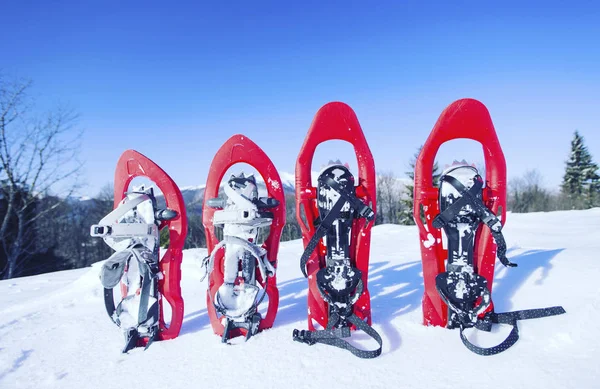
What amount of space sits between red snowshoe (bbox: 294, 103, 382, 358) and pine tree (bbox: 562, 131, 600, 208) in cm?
3832

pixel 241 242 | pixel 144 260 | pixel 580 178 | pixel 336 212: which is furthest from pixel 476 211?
pixel 580 178

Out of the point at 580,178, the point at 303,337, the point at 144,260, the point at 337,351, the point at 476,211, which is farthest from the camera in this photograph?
the point at 580,178

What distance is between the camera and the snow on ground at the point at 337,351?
2.26m

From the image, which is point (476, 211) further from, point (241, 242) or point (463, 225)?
point (241, 242)

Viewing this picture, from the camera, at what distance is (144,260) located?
121 inches

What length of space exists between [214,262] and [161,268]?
0.51 meters

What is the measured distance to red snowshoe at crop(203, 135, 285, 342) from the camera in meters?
3.05

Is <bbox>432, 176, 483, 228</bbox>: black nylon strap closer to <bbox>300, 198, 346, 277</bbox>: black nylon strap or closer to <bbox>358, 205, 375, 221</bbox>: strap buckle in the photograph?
<bbox>358, 205, 375, 221</bbox>: strap buckle

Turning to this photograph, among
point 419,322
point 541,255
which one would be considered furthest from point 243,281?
point 541,255

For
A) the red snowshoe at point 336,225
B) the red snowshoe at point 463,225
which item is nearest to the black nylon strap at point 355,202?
the red snowshoe at point 336,225

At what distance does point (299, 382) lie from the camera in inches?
90.0

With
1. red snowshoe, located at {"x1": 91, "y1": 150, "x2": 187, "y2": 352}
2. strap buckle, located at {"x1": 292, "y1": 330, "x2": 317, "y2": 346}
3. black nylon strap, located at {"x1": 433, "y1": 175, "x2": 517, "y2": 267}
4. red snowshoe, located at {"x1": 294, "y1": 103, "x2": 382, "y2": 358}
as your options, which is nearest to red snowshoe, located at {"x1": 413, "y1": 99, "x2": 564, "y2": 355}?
black nylon strap, located at {"x1": 433, "y1": 175, "x2": 517, "y2": 267}

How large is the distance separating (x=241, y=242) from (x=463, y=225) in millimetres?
2032

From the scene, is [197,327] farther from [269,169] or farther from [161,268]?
[269,169]
